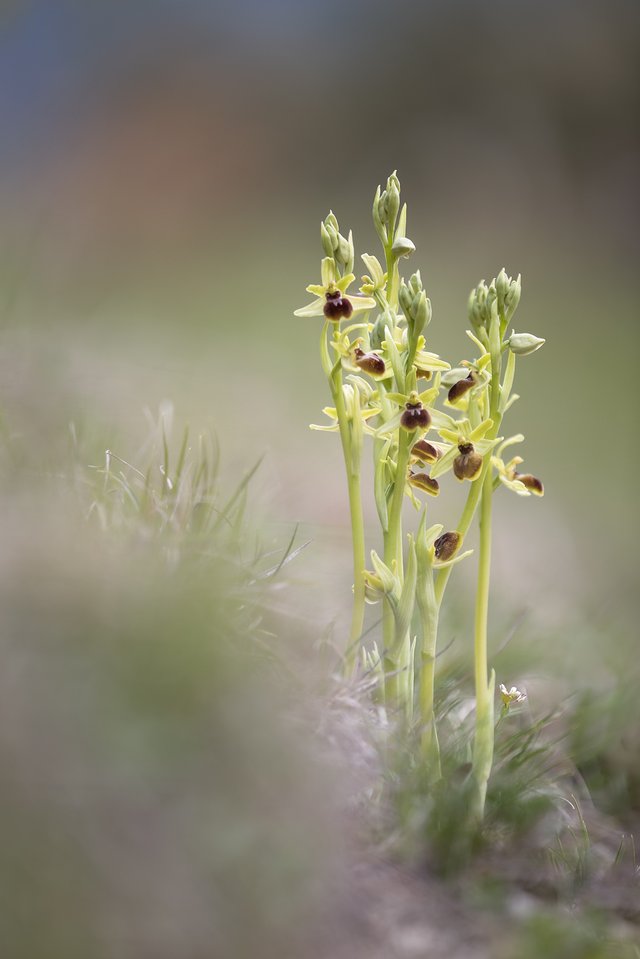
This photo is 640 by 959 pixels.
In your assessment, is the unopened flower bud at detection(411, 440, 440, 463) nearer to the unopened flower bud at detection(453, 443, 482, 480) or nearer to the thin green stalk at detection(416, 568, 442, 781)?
the unopened flower bud at detection(453, 443, 482, 480)

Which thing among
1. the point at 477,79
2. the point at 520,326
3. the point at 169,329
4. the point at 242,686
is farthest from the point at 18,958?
the point at 477,79

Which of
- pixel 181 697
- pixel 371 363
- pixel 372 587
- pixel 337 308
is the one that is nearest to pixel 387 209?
pixel 337 308

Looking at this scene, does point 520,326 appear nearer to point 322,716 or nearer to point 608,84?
point 608,84

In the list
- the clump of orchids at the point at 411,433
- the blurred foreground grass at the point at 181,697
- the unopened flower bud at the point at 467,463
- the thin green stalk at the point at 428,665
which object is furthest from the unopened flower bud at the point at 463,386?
the blurred foreground grass at the point at 181,697

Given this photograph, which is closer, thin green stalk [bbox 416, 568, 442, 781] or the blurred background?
thin green stalk [bbox 416, 568, 442, 781]

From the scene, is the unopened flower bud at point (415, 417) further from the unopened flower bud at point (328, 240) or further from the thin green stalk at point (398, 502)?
the unopened flower bud at point (328, 240)

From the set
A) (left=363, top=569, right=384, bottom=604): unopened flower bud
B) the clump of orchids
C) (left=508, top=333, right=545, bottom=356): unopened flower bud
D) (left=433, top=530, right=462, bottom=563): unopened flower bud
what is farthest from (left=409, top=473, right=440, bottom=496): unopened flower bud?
(left=508, top=333, right=545, bottom=356): unopened flower bud

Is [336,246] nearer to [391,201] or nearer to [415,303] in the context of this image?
[391,201]
